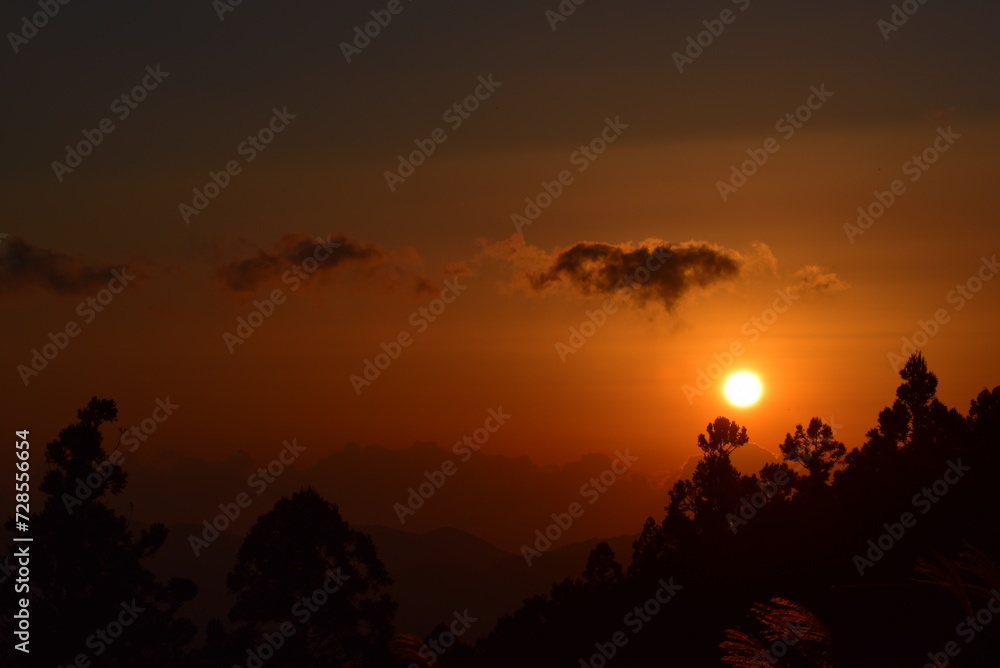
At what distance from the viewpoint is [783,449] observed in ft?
262

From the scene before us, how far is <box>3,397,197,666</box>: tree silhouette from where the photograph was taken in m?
44.2

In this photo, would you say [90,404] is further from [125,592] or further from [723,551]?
[723,551]

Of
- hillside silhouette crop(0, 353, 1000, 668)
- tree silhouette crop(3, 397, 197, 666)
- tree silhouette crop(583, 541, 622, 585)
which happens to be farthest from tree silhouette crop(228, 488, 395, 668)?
tree silhouette crop(583, 541, 622, 585)

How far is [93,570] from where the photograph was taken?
45688 mm

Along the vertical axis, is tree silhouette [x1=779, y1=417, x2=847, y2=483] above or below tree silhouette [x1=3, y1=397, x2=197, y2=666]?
above

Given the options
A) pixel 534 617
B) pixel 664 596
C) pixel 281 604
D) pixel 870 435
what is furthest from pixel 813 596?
pixel 870 435

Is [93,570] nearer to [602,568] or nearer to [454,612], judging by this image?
[454,612]

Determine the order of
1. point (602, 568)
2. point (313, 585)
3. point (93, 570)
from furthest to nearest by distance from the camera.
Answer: point (602, 568)
point (313, 585)
point (93, 570)

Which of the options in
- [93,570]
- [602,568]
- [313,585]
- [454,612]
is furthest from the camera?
[602,568]

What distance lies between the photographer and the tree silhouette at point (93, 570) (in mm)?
44188

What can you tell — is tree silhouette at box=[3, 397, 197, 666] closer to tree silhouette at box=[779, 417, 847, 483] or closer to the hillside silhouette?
the hillside silhouette

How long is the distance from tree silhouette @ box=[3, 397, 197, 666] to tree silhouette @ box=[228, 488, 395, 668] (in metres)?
3.83

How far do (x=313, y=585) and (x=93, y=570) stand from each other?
10.9 meters

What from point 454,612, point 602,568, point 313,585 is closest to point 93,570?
point 313,585
